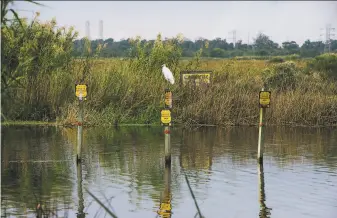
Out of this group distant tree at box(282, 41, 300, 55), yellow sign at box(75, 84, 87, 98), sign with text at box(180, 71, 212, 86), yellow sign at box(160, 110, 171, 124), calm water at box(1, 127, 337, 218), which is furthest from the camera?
distant tree at box(282, 41, 300, 55)

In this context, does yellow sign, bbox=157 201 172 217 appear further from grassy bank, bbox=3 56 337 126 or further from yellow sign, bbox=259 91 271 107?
grassy bank, bbox=3 56 337 126

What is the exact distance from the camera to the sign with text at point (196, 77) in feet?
89.2

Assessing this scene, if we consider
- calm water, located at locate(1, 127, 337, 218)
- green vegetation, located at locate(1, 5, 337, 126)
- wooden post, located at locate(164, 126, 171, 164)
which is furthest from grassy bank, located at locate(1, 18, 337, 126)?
wooden post, located at locate(164, 126, 171, 164)

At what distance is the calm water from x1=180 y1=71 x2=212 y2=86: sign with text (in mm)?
4957

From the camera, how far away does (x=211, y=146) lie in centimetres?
1950

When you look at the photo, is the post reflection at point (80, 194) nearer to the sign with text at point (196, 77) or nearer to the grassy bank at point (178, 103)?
the grassy bank at point (178, 103)

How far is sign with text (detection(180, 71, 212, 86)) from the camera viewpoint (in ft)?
89.2

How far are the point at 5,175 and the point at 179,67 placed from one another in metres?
16.2

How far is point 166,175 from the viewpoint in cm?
1430

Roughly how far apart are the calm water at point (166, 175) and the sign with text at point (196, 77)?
4.96 meters

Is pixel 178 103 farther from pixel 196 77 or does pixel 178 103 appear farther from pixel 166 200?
pixel 166 200

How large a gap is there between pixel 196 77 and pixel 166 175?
524 inches

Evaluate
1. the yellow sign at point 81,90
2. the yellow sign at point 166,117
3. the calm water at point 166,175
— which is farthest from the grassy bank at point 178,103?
the yellow sign at point 166,117

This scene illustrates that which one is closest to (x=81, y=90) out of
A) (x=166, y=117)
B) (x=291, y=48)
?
(x=166, y=117)
